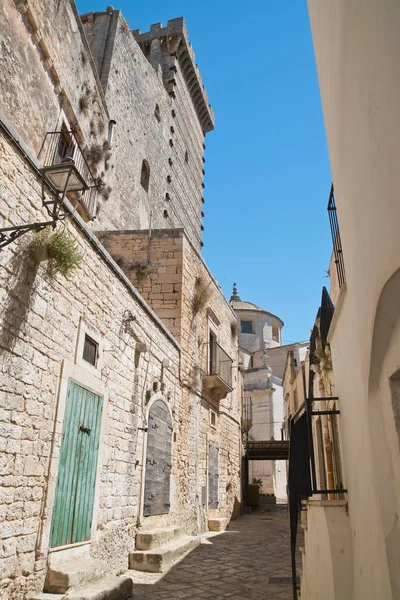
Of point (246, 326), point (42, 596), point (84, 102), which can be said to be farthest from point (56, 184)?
point (246, 326)

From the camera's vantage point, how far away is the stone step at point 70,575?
4.67 metres

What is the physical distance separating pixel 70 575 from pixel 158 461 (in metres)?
4.05

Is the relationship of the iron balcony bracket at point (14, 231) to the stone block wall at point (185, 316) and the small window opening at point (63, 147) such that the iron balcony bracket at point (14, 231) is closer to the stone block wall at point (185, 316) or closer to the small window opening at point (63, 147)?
the small window opening at point (63, 147)

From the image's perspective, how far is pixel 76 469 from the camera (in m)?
5.55

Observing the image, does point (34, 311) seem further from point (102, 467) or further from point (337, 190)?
point (337, 190)

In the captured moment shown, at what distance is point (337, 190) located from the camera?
3494 millimetres

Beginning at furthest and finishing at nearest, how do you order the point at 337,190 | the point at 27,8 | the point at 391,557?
the point at 27,8
the point at 337,190
the point at 391,557

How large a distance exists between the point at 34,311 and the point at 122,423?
2945 mm

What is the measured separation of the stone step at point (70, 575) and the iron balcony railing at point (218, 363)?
7.97m

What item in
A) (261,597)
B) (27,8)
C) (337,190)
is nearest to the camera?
(337,190)

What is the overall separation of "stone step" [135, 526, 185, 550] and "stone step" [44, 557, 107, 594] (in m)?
2.26

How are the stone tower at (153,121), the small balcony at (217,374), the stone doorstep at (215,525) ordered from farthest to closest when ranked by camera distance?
1. the stone tower at (153,121)
2. the small balcony at (217,374)
3. the stone doorstep at (215,525)

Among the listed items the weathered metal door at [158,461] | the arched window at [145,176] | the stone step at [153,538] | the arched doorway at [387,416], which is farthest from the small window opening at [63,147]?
the arched doorway at [387,416]

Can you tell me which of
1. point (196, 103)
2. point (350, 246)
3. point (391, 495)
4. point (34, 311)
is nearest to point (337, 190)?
point (350, 246)
